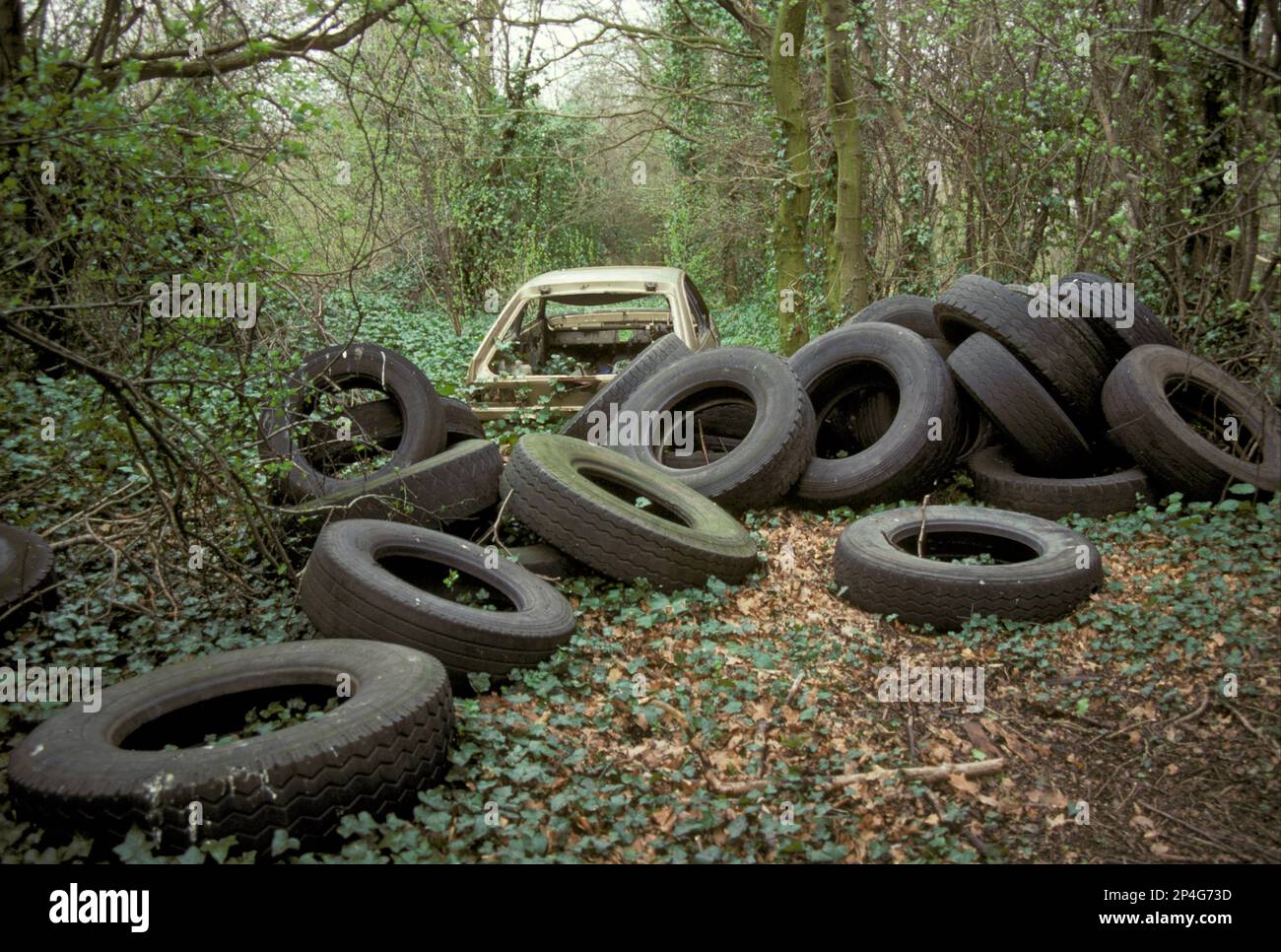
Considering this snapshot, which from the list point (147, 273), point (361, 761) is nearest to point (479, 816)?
point (361, 761)

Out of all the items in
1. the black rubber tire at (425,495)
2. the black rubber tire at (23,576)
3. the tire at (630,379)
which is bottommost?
the black rubber tire at (23,576)

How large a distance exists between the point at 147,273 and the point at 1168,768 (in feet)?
17.1

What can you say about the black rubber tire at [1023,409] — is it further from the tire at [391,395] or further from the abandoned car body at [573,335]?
the tire at [391,395]

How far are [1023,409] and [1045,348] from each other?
52 cm

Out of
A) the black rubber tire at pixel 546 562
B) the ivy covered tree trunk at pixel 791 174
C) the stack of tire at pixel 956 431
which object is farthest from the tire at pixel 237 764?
the ivy covered tree trunk at pixel 791 174

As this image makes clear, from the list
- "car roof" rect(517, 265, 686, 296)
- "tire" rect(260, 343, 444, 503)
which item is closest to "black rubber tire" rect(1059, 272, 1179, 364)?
"car roof" rect(517, 265, 686, 296)

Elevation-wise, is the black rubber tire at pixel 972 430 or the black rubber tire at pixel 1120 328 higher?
the black rubber tire at pixel 1120 328

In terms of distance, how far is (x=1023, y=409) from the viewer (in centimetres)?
674

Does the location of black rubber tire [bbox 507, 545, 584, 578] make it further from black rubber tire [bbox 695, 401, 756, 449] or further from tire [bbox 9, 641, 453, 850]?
black rubber tire [bbox 695, 401, 756, 449]

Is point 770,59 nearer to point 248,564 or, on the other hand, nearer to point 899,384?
point 899,384

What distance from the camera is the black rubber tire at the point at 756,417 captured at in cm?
691

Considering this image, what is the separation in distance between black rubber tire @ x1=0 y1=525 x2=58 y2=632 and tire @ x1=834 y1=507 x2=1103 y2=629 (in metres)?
4.25

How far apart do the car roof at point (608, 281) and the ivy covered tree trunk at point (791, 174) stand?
355 centimetres

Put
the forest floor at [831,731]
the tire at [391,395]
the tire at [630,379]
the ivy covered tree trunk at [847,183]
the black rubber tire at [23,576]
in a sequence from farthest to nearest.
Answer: the ivy covered tree trunk at [847,183] → the tire at [630,379] → the tire at [391,395] → the black rubber tire at [23,576] → the forest floor at [831,731]
